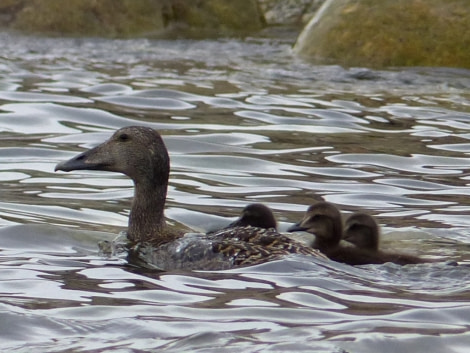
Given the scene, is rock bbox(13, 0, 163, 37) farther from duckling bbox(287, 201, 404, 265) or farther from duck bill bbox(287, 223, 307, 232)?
duckling bbox(287, 201, 404, 265)

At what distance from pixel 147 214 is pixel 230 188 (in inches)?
92.4

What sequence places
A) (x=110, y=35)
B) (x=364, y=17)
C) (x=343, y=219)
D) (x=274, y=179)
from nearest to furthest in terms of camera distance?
1. (x=343, y=219)
2. (x=274, y=179)
3. (x=364, y=17)
4. (x=110, y=35)

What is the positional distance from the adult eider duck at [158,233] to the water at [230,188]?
187 millimetres

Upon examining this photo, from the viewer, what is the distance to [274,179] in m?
12.2

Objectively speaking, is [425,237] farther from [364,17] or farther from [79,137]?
[364,17]

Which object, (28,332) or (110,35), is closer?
(28,332)

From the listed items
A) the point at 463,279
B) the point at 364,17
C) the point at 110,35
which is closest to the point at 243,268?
the point at 463,279

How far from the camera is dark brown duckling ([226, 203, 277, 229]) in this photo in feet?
31.5

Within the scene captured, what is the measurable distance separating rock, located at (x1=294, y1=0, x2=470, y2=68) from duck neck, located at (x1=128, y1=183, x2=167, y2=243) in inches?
379

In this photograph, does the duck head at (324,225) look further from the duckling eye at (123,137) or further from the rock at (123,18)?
the rock at (123,18)

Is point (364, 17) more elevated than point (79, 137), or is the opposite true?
point (364, 17)

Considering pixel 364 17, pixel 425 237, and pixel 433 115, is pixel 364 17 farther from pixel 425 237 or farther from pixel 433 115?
pixel 425 237

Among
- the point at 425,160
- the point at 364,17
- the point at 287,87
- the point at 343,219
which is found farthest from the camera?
the point at 364,17

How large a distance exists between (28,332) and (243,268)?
193 centimetres
